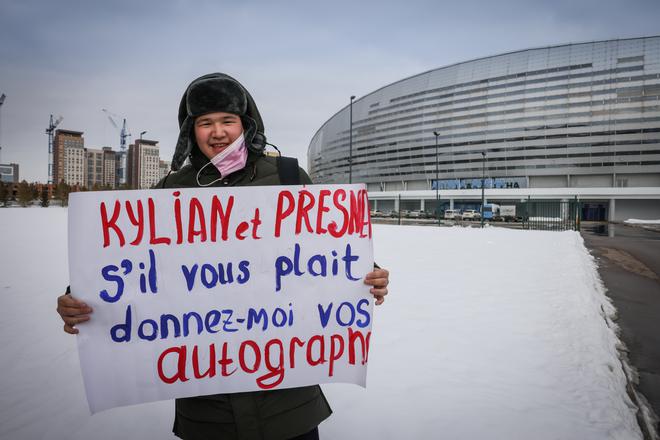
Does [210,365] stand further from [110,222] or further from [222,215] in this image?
[110,222]

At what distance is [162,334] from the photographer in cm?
Answer: 137

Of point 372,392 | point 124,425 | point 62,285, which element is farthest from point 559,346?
→ point 62,285

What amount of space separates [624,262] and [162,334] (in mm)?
11616

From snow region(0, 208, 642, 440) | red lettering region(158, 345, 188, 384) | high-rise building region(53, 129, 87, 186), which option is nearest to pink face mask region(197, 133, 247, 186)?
red lettering region(158, 345, 188, 384)

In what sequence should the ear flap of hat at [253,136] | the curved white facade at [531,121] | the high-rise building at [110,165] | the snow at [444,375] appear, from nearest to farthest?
the ear flap of hat at [253,136] < the snow at [444,375] < the curved white facade at [531,121] < the high-rise building at [110,165]

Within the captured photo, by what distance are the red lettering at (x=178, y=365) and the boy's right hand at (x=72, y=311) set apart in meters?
0.35

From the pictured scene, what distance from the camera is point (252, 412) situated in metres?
1.30

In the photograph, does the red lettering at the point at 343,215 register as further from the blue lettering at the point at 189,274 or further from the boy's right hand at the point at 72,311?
the boy's right hand at the point at 72,311

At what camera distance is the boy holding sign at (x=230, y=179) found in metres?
1.30

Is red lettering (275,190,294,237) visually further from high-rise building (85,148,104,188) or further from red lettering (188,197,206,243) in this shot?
high-rise building (85,148,104,188)

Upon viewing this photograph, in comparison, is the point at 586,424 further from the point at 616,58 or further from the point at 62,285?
the point at 616,58

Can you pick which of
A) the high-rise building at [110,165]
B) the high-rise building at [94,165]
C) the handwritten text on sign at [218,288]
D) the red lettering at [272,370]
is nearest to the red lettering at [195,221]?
the handwritten text on sign at [218,288]

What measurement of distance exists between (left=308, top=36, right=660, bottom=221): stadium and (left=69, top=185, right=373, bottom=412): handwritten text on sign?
4816 cm

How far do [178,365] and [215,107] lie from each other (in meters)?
1.15
